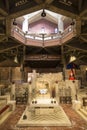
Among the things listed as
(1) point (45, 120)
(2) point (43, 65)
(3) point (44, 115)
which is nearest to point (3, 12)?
(1) point (45, 120)

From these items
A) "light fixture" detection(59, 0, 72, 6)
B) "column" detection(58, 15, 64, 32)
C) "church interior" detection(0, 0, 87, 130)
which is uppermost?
"column" detection(58, 15, 64, 32)

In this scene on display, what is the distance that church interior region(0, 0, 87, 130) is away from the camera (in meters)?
6.36

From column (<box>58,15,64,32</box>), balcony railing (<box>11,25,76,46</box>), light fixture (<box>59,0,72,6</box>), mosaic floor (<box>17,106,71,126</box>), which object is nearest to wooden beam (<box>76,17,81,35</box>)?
light fixture (<box>59,0,72,6</box>)

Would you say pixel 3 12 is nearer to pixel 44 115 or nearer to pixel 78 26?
pixel 78 26

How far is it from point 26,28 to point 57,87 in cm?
746

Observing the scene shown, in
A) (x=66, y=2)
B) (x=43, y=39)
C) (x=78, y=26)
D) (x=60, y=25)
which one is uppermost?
(x=60, y=25)

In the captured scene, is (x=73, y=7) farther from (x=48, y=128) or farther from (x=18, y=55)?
(x=18, y=55)

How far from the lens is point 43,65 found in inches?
712

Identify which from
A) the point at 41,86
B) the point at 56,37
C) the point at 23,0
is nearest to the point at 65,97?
the point at 41,86

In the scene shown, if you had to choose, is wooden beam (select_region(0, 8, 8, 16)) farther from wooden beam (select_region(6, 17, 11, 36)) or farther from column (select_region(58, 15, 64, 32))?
column (select_region(58, 15, 64, 32))

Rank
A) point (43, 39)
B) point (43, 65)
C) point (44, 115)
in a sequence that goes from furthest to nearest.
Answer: point (43, 65)
point (43, 39)
point (44, 115)

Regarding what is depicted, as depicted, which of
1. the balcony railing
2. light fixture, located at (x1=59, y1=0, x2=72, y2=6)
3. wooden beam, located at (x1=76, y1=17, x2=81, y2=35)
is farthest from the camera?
the balcony railing

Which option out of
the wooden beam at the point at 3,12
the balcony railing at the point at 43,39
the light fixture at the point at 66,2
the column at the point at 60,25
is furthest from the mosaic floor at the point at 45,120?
the column at the point at 60,25

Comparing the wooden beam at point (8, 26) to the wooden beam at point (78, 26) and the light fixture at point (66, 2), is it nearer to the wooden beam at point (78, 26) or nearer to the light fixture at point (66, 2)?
the light fixture at point (66, 2)
